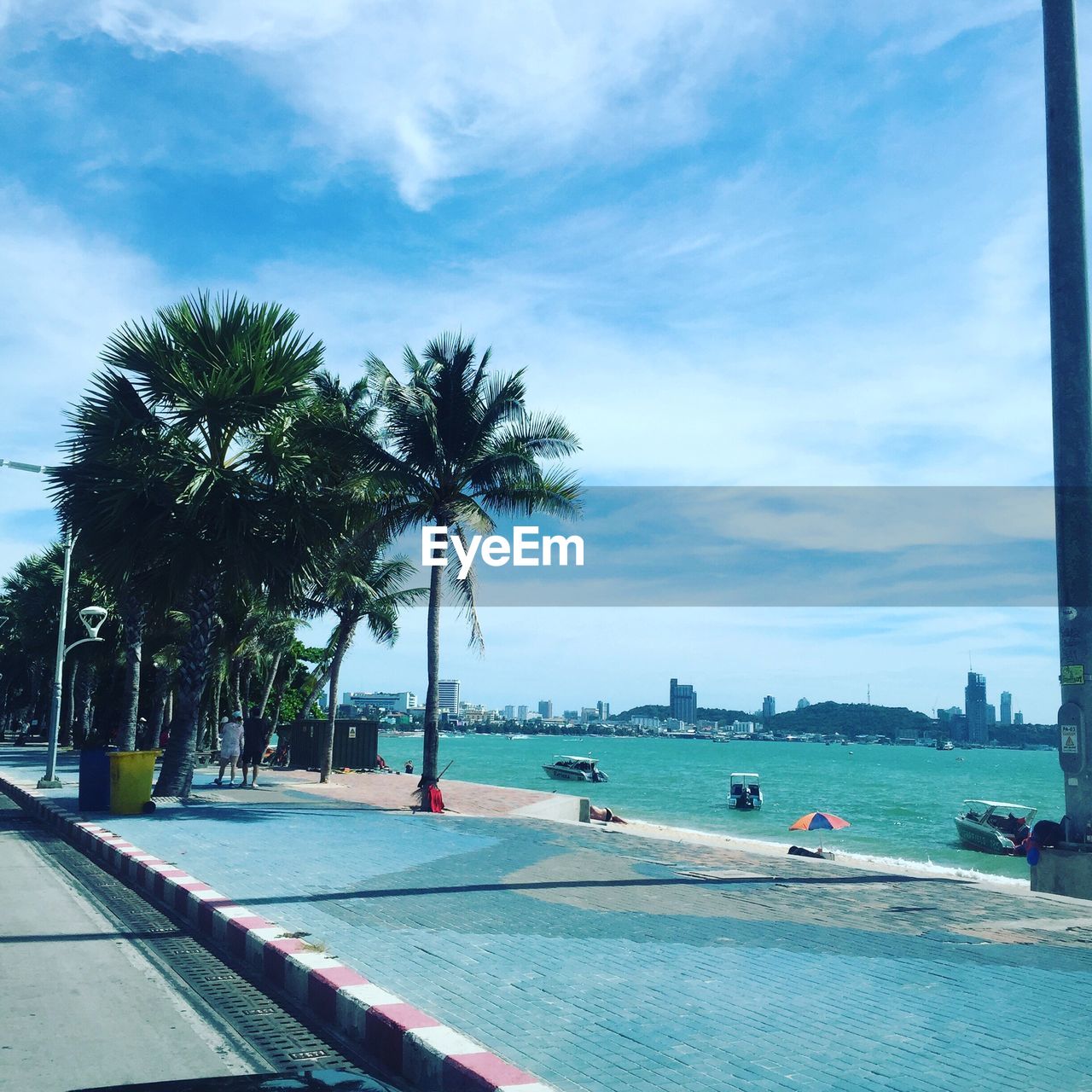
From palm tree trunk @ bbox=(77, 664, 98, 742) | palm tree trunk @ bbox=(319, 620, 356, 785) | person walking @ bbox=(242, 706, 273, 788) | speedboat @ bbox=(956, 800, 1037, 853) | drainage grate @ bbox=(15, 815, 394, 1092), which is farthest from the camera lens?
palm tree trunk @ bbox=(77, 664, 98, 742)

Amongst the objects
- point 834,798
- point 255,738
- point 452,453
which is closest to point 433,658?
point 452,453

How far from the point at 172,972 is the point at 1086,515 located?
939cm

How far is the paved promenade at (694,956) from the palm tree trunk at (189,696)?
6461 millimetres

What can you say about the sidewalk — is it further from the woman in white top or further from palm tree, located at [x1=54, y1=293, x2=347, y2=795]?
the woman in white top

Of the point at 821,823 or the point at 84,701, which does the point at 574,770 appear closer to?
the point at 84,701

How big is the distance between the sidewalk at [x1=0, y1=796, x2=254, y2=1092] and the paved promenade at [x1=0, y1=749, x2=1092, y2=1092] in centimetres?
109

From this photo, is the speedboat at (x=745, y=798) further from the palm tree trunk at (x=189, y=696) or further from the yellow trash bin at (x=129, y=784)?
the yellow trash bin at (x=129, y=784)

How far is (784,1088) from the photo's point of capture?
14.0ft

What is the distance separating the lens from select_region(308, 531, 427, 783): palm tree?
27.7 metres

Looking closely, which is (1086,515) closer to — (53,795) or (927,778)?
(53,795)

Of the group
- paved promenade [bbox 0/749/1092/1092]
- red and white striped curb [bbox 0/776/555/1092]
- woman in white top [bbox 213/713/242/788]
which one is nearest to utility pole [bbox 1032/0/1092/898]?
paved promenade [bbox 0/749/1092/1092]

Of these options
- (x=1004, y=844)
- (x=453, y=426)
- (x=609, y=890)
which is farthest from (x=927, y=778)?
(x=609, y=890)

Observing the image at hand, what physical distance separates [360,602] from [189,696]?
11.1 metres

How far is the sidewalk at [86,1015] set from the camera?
4.63 meters
